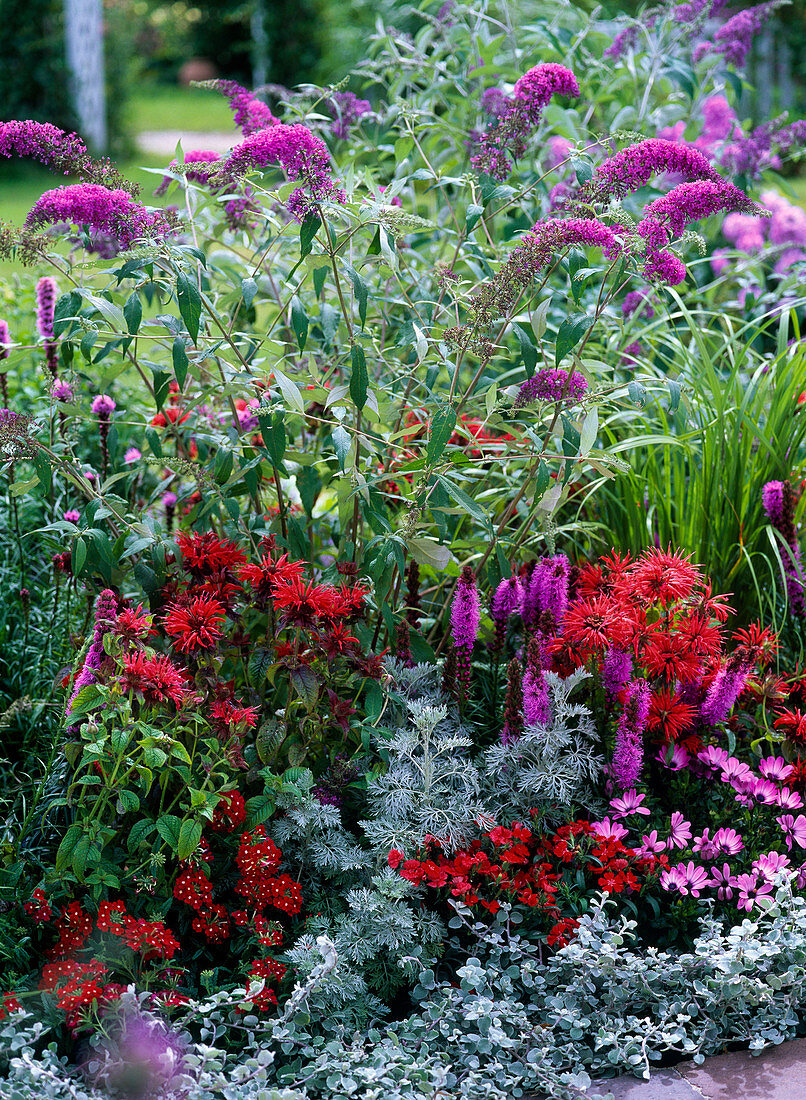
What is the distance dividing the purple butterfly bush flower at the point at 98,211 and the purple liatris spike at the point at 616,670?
50.7 inches

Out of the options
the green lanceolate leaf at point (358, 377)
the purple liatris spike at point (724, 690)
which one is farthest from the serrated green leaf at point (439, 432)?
the purple liatris spike at point (724, 690)

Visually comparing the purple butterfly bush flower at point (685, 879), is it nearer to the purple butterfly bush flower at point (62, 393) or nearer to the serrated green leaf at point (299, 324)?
the serrated green leaf at point (299, 324)

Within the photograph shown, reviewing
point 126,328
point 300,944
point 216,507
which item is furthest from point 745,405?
point 300,944

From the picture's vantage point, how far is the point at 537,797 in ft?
7.20

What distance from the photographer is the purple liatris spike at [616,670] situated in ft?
7.10

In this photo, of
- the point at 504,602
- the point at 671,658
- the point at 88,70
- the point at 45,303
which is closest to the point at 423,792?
the point at 504,602

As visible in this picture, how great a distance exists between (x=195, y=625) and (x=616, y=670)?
2.91ft

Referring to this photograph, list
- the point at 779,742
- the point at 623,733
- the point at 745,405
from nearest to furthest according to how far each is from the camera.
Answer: the point at 623,733
the point at 779,742
the point at 745,405

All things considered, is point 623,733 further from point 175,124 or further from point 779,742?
point 175,124

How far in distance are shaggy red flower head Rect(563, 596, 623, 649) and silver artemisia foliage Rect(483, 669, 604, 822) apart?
3.1 inches

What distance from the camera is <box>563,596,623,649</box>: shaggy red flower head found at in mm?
2146

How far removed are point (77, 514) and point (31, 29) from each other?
1308cm

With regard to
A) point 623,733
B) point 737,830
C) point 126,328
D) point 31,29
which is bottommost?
point 737,830

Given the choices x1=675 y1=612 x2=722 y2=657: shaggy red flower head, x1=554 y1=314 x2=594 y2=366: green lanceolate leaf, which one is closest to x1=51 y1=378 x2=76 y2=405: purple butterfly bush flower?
x1=554 y1=314 x2=594 y2=366: green lanceolate leaf
